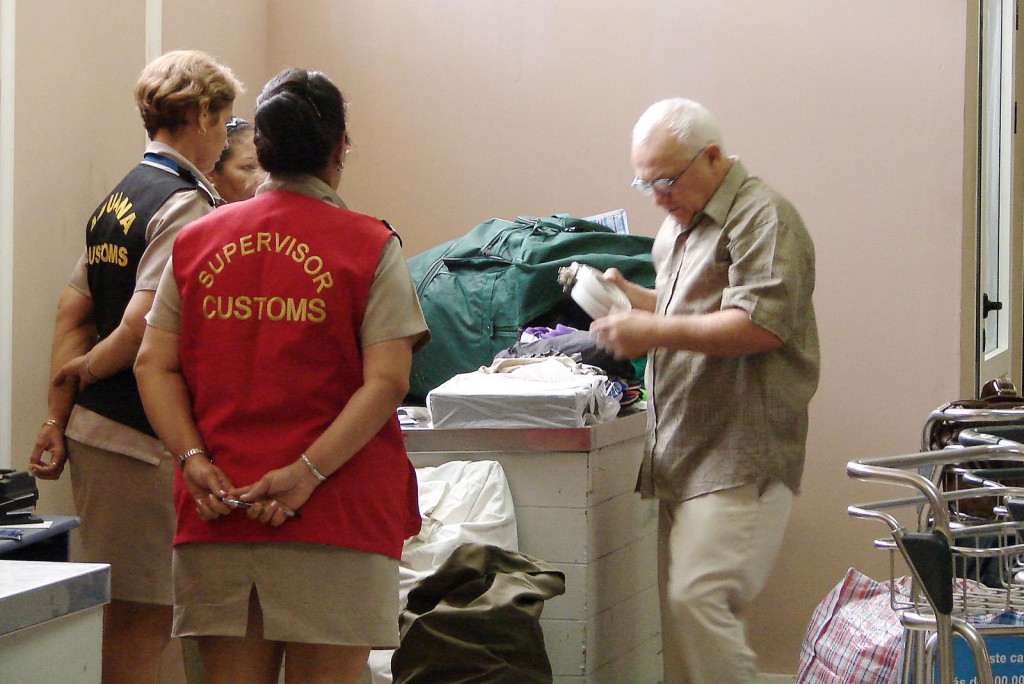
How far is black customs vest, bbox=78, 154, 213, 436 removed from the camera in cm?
215

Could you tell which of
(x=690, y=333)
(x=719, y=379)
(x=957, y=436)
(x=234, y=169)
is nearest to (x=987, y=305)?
(x=957, y=436)

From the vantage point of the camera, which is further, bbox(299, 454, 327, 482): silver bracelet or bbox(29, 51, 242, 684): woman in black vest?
bbox(29, 51, 242, 684): woman in black vest

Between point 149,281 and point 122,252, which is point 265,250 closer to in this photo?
point 149,281

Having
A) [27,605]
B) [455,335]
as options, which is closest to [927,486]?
[27,605]

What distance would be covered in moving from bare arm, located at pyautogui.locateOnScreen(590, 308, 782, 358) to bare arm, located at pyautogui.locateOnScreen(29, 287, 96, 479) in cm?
104

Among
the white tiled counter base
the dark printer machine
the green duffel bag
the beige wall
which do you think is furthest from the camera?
the beige wall

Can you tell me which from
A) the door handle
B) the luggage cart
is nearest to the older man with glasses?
the luggage cart

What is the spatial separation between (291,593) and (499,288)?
57.0 inches

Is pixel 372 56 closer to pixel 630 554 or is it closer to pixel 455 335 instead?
pixel 455 335

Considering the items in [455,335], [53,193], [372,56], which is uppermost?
[372,56]

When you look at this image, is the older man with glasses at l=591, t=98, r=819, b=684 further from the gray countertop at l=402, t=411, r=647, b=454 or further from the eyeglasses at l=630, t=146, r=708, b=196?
the gray countertop at l=402, t=411, r=647, b=454

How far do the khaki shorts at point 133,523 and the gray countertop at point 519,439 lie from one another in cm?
67

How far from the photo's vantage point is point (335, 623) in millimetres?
1642

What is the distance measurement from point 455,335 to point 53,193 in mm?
1026
